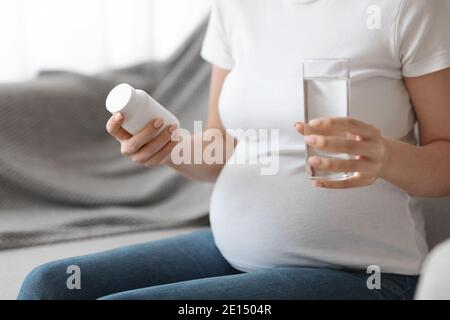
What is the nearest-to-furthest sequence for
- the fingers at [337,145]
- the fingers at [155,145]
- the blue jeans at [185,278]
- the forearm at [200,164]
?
the fingers at [337,145]
the blue jeans at [185,278]
the fingers at [155,145]
the forearm at [200,164]

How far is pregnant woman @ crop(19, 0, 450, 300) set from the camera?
1.06 m

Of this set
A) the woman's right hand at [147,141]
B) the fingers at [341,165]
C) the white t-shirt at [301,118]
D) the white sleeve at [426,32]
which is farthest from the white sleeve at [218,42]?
the fingers at [341,165]

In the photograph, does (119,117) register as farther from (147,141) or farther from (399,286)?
(399,286)

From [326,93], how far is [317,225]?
0.21 m

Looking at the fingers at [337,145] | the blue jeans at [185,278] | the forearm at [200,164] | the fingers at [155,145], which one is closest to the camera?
the fingers at [337,145]

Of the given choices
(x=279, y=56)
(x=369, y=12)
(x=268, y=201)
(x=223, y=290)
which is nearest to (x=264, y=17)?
(x=279, y=56)

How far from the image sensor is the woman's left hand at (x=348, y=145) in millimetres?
888

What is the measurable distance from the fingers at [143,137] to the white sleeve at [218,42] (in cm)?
25

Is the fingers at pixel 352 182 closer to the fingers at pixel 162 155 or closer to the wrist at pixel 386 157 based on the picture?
the wrist at pixel 386 157

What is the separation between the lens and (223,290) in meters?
1.01

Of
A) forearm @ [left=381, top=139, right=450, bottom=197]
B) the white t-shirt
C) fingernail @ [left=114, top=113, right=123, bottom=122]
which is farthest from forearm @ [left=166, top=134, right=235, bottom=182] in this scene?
forearm @ [left=381, top=139, right=450, bottom=197]

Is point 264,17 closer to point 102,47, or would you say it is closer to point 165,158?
point 165,158

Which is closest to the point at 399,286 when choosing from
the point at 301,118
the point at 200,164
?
the point at 301,118

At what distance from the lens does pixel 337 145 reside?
89 cm
